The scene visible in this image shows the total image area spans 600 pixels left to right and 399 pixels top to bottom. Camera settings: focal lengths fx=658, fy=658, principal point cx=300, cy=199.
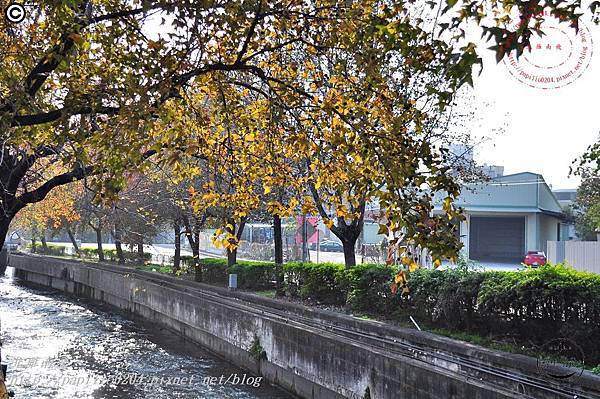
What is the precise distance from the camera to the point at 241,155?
29.7 ft

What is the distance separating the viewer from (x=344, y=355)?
12352 mm

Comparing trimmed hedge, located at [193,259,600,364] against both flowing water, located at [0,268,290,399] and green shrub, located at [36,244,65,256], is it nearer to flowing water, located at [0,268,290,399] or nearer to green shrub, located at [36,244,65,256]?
flowing water, located at [0,268,290,399]

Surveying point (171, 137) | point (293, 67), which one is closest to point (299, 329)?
point (293, 67)

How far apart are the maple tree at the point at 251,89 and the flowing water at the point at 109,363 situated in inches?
276

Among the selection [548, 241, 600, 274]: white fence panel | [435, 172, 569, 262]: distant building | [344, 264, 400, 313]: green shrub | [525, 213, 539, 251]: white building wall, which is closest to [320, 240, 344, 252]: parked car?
[435, 172, 569, 262]: distant building

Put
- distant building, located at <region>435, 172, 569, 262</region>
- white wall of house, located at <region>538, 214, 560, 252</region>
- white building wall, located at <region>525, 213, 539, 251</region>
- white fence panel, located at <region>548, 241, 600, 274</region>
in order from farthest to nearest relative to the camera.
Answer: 1. white wall of house, located at <region>538, 214, 560, 252</region>
2. white building wall, located at <region>525, 213, 539, 251</region>
3. distant building, located at <region>435, 172, 569, 262</region>
4. white fence panel, located at <region>548, 241, 600, 274</region>

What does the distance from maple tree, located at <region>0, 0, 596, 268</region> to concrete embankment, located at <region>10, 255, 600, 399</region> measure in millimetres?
3845

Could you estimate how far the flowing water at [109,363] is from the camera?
14945 millimetres

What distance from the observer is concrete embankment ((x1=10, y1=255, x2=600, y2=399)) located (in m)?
9.70

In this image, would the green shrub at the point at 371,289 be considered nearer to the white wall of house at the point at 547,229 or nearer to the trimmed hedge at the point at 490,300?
the trimmed hedge at the point at 490,300

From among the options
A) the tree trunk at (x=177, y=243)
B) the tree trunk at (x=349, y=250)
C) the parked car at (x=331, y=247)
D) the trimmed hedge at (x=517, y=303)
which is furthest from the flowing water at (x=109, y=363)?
the parked car at (x=331, y=247)

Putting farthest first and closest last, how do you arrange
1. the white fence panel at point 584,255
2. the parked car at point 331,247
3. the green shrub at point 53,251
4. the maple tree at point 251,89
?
the parked car at point 331,247 → the green shrub at point 53,251 → the white fence panel at point 584,255 → the maple tree at point 251,89

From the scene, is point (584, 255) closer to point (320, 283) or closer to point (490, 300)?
point (320, 283)

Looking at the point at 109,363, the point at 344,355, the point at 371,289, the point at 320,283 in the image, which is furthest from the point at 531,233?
the point at 344,355
